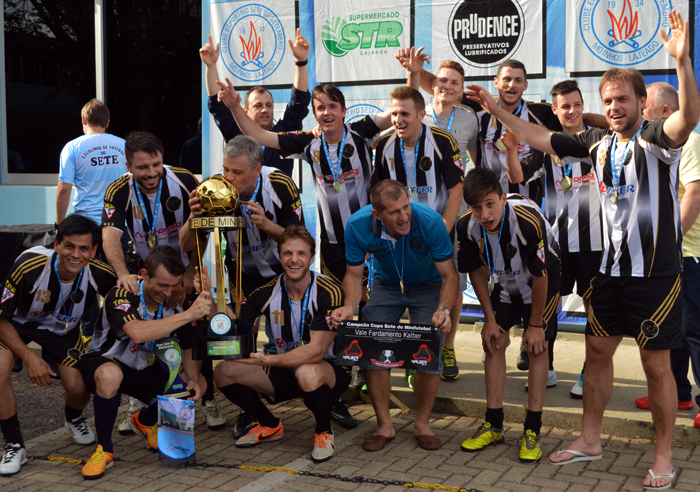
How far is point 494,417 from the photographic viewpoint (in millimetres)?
4359

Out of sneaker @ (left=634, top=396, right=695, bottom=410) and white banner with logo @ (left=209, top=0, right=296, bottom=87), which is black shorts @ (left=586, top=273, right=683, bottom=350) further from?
white banner with logo @ (left=209, top=0, right=296, bottom=87)

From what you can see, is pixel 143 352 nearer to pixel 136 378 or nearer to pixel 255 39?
pixel 136 378

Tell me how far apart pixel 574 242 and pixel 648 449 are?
4.69 ft

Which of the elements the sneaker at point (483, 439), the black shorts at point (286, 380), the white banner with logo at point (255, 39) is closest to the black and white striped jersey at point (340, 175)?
the black shorts at point (286, 380)

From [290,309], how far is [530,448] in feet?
5.37

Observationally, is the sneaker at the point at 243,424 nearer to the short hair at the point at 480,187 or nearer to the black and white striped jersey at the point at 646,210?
the short hair at the point at 480,187

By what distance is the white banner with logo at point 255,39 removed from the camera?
7.30 m

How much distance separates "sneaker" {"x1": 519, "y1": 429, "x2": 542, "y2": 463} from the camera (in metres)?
4.07

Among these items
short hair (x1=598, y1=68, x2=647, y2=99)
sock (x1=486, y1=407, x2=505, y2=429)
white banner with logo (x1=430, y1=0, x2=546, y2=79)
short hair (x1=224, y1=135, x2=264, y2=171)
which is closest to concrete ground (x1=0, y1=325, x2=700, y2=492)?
sock (x1=486, y1=407, x2=505, y2=429)

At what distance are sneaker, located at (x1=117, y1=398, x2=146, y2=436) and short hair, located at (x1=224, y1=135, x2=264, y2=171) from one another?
1831mm

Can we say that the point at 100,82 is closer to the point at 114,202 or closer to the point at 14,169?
the point at 14,169

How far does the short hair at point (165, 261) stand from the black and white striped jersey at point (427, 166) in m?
1.53

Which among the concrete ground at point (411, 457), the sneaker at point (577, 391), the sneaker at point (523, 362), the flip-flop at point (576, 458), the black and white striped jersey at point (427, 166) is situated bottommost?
the concrete ground at point (411, 457)

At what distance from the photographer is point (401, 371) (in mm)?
5652
